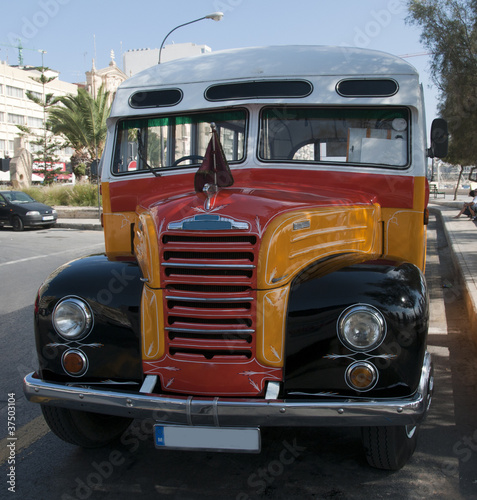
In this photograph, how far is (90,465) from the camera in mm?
3607

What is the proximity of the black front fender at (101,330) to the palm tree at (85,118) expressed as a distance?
28.9 m

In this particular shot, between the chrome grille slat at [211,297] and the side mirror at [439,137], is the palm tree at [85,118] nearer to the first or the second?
Result: the side mirror at [439,137]

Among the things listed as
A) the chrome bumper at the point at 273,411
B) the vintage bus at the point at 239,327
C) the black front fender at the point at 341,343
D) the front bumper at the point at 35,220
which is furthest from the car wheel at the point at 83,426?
the front bumper at the point at 35,220

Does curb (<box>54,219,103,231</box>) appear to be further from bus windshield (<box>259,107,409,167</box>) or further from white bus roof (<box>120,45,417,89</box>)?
bus windshield (<box>259,107,409,167</box>)

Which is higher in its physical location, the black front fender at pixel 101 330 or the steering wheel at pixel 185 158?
the steering wheel at pixel 185 158

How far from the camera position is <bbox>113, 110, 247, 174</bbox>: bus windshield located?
14.5ft

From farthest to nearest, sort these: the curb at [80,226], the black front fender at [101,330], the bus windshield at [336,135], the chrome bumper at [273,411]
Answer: the curb at [80,226], the bus windshield at [336,135], the black front fender at [101,330], the chrome bumper at [273,411]

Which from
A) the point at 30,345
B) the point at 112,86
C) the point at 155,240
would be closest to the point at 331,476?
the point at 155,240

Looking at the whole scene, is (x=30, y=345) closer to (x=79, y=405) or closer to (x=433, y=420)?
(x=79, y=405)

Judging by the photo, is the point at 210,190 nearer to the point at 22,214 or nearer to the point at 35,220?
Result: the point at 35,220

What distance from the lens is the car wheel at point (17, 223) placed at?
2173 centimetres

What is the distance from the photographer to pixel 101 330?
3225 millimetres

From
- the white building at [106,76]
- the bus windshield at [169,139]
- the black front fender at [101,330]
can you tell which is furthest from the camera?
the white building at [106,76]

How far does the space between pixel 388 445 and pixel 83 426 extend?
72.8 inches
